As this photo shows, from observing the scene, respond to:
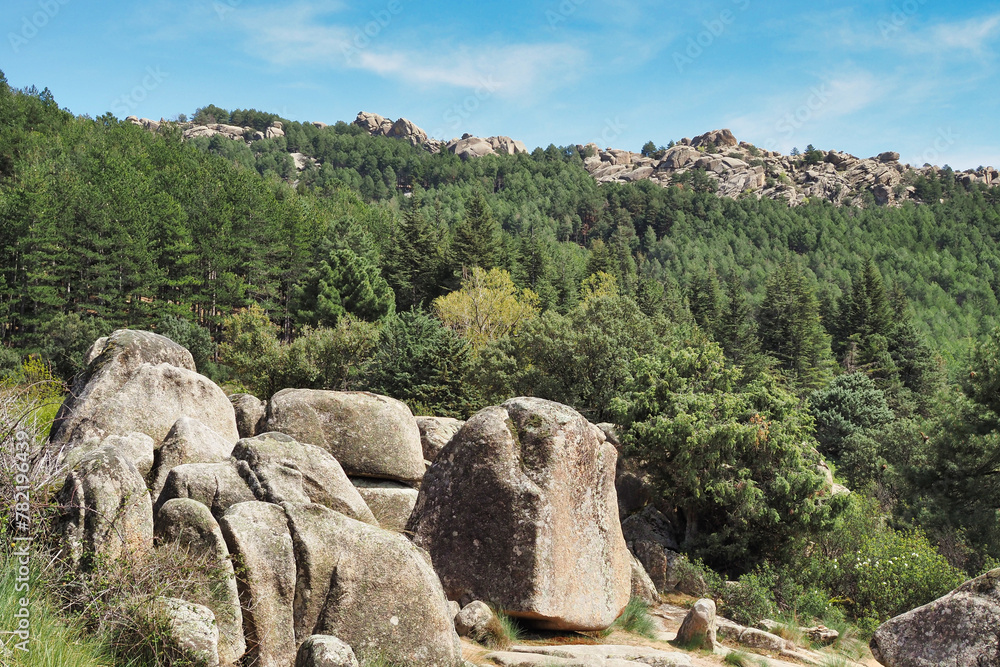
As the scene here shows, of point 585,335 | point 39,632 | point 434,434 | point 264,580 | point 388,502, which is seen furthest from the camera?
point 585,335

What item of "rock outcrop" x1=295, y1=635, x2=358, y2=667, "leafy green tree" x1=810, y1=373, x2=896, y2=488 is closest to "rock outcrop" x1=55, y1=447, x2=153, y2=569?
"rock outcrop" x1=295, y1=635, x2=358, y2=667

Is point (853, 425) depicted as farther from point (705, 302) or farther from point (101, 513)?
point (101, 513)

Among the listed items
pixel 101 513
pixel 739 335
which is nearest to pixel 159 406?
pixel 101 513

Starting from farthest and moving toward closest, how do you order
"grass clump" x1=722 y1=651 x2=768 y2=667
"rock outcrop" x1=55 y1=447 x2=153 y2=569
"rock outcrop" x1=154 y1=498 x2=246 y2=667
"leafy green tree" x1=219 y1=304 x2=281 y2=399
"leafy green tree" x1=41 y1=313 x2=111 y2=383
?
"leafy green tree" x1=41 y1=313 x2=111 y2=383 < "leafy green tree" x1=219 y1=304 x2=281 y2=399 < "grass clump" x1=722 y1=651 x2=768 y2=667 < "rock outcrop" x1=154 y1=498 x2=246 y2=667 < "rock outcrop" x1=55 y1=447 x2=153 y2=569

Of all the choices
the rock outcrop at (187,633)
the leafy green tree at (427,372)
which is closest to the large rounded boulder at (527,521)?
the rock outcrop at (187,633)

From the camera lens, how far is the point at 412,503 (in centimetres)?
1439

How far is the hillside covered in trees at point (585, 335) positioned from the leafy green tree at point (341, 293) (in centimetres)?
17

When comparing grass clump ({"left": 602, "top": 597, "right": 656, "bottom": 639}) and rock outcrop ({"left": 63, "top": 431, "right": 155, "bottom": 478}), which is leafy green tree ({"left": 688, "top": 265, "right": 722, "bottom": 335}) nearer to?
grass clump ({"left": 602, "top": 597, "right": 656, "bottom": 639})

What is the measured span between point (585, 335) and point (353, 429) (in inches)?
666

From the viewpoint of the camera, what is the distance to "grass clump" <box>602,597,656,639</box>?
12.1m

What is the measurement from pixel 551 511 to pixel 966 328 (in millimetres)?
128397

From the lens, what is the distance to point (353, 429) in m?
14.9

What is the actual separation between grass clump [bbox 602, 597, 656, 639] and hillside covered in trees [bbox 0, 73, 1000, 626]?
18.3ft

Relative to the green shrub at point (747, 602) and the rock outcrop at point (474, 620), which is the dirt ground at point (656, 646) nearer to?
the rock outcrop at point (474, 620)
